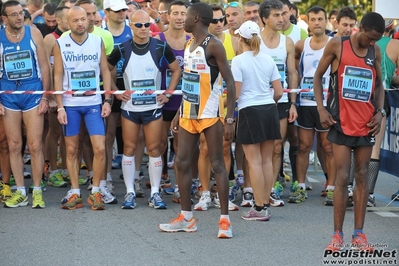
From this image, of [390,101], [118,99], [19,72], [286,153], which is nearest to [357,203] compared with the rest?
[390,101]

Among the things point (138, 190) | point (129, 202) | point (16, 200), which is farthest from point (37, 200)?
point (138, 190)

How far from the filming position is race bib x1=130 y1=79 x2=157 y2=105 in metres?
10.9

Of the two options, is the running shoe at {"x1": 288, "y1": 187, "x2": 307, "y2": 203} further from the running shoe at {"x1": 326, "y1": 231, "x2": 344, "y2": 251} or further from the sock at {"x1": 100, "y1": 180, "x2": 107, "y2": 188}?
the running shoe at {"x1": 326, "y1": 231, "x2": 344, "y2": 251}

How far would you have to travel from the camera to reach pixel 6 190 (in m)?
11.3

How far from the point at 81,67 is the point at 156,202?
72.2 inches

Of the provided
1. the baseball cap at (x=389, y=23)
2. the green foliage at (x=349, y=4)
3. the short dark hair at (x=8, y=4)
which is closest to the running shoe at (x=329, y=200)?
the baseball cap at (x=389, y=23)

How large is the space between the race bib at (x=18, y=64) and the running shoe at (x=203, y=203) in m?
2.56

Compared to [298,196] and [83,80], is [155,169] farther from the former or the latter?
[298,196]

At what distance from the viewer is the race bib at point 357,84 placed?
27.4 feet

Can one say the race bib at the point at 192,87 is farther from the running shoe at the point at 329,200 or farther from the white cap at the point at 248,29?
the running shoe at the point at 329,200

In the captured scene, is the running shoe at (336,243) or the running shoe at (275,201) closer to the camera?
the running shoe at (336,243)

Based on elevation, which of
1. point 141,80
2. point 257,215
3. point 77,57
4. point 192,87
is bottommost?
point 257,215

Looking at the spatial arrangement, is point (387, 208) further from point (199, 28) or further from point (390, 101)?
point (199, 28)

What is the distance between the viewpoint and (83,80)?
1094 centimetres
